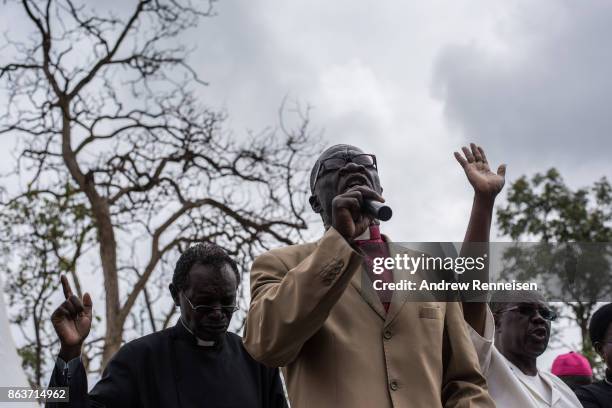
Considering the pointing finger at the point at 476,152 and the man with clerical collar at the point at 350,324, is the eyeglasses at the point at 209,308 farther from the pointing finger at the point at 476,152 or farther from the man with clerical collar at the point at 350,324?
the pointing finger at the point at 476,152

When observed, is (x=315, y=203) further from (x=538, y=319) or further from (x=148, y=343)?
(x=538, y=319)

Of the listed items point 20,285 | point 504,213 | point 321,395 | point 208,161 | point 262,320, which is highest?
point 504,213

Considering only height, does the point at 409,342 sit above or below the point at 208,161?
below

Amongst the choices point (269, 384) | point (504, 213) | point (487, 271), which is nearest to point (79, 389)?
point (269, 384)

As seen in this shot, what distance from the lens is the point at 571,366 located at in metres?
6.99

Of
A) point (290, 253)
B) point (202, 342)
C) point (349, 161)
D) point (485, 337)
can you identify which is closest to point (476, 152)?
point (349, 161)

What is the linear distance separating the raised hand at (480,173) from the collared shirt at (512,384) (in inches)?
20.4

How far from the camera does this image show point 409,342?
291 centimetres

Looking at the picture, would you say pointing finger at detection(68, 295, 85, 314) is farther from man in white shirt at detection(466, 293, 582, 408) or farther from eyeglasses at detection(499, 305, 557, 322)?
eyeglasses at detection(499, 305, 557, 322)

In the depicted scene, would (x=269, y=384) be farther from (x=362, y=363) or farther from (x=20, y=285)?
(x=20, y=285)

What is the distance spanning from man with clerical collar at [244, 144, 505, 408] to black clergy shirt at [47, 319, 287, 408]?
40.6 inches

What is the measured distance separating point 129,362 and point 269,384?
0.64 metres

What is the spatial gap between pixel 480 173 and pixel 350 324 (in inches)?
33.2

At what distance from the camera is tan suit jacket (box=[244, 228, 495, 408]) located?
2.60 meters
